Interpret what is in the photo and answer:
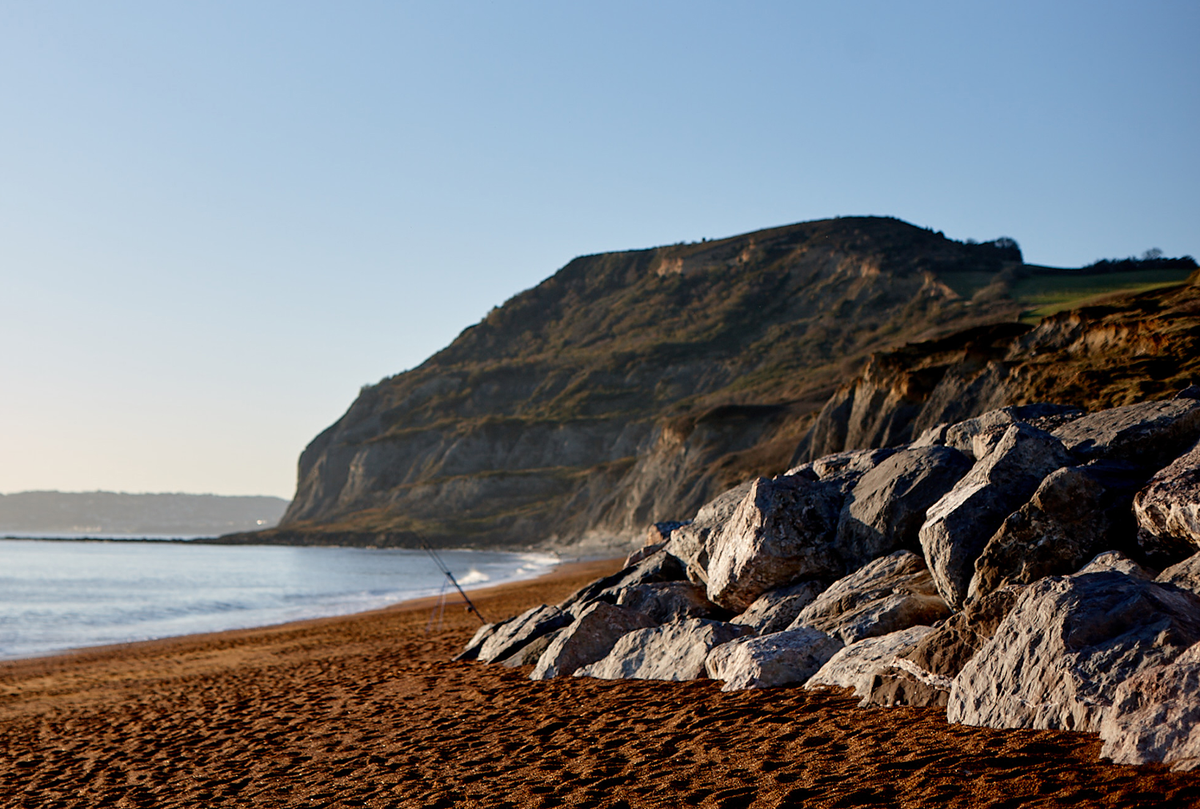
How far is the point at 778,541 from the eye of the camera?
9.64 metres

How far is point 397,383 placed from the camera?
135500 mm

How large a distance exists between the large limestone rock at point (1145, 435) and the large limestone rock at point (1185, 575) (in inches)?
69.4

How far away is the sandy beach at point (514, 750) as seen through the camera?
4559mm

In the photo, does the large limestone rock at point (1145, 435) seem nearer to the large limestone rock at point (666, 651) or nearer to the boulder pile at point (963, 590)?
the boulder pile at point (963, 590)

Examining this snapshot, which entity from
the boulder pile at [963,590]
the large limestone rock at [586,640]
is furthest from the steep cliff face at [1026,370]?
the large limestone rock at [586,640]

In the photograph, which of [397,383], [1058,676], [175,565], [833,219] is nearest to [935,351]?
[1058,676]

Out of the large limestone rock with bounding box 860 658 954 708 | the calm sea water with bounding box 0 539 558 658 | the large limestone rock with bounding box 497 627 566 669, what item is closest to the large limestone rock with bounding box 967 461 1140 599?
the large limestone rock with bounding box 860 658 954 708

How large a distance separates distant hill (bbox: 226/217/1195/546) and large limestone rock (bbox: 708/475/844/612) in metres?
41.1

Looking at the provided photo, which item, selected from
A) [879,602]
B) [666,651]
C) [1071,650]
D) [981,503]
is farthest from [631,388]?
[1071,650]

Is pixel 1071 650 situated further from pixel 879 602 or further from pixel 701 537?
pixel 701 537

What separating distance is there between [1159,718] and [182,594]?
38843 millimetres

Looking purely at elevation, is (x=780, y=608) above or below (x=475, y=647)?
above

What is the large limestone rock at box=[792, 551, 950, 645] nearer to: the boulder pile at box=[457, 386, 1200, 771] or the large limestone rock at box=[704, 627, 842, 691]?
the boulder pile at box=[457, 386, 1200, 771]

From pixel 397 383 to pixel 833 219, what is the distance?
67.7 meters
